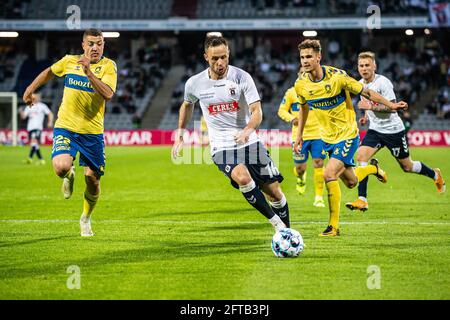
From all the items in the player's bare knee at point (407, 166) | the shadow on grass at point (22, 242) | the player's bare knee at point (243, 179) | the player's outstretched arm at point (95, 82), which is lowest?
the shadow on grass at point (22, 242)

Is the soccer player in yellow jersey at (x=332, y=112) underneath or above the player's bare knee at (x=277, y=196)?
above

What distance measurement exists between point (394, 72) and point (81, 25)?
1811cm

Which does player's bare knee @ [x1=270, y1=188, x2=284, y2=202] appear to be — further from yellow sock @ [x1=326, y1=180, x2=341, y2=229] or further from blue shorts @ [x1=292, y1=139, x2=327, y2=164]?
blue shorts @ [x1=292, y1=139, x2=327, y2=164]

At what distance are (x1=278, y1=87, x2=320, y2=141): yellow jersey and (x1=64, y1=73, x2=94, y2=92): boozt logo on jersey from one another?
18.1 ft

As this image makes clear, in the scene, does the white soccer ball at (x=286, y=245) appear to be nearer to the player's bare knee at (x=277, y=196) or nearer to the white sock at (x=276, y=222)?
the white sock at (x=276, y=222)

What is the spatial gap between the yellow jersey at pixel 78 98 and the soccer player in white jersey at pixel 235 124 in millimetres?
1350

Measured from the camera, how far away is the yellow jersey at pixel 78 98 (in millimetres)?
10898

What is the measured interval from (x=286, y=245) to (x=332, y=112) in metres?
3.04

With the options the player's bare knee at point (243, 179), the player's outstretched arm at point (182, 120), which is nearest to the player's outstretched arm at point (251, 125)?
the player's bare knee at point (243, 179)

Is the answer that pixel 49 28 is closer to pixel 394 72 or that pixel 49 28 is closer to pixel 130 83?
pixel 130 83

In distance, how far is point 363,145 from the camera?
49.7 feet

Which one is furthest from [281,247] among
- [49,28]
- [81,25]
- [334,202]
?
[49,28]

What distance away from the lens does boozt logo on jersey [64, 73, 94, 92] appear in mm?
10875

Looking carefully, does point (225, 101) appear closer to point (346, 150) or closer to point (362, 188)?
point (346, 150)
